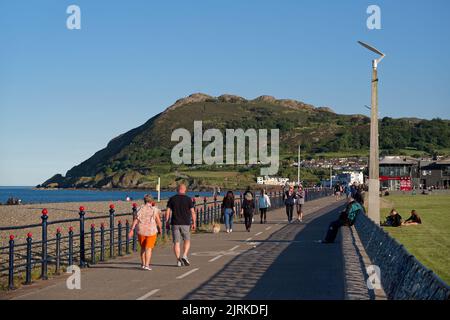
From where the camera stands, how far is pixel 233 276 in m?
17.1

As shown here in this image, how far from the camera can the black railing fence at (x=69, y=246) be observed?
17.0m

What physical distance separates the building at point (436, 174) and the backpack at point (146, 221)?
6807 inches

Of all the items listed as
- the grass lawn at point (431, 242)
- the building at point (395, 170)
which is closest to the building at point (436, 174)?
the building at point (395, 170)

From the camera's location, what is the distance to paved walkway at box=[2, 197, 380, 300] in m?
14.4

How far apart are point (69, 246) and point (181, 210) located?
112 inches

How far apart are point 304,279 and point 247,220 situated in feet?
59.3

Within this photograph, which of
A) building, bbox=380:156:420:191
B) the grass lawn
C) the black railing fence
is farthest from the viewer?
building, bbox=380:156:420:191

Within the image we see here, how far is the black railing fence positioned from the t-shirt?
2.20 metres

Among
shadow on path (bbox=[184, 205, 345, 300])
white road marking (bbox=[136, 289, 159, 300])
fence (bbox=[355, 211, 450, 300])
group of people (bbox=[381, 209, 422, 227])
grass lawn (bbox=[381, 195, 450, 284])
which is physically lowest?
grass lawn (bbox=[381, 195, 450, 284])

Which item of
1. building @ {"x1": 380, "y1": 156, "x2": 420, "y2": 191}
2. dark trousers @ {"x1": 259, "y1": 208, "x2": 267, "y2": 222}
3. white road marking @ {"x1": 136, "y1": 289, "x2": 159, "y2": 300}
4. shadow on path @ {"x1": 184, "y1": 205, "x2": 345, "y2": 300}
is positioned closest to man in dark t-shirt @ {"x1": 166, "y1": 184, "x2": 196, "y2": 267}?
shadow on path @ {"x1": 184, "y1": 205, "x2": 345, "y2": 300}

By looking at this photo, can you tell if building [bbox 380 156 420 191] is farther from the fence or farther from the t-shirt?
the fence

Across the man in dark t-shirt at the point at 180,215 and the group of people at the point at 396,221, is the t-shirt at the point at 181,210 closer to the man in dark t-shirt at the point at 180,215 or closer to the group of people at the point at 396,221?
the man in dark t-shirt at the point at 180,215

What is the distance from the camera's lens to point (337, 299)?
529 inches

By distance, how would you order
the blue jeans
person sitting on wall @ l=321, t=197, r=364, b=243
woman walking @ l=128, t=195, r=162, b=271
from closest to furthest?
woman walking @ l=128, t=195, r=162, b=271
person sitting on wall @ l=321, t=197, r=364, b=243
the blue jeans
